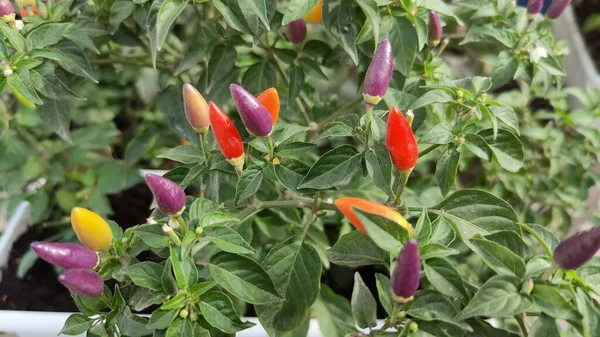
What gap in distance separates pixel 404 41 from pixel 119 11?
41cm

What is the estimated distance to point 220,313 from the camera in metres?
0.53

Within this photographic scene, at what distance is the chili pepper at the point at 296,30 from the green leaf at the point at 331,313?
44cm

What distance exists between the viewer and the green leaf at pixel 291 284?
636 millimetres

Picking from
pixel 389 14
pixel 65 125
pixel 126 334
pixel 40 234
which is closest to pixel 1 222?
pixel 40 234

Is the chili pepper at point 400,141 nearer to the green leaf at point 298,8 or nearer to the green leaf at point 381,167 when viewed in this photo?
the green leaf at point 381,167

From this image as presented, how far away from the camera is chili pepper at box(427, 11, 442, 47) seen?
2.45ft

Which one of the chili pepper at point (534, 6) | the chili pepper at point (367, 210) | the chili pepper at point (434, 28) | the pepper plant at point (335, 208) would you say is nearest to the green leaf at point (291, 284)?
the pepper plant at point (335, 208)

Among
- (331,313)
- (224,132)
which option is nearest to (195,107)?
(224,132)

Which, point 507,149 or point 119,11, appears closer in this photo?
point 507,149

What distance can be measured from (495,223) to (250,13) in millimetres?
384

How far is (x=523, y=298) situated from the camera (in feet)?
1.57

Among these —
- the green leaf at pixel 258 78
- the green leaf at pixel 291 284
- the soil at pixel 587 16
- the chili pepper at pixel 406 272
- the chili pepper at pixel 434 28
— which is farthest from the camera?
the soil at pixel 587 16

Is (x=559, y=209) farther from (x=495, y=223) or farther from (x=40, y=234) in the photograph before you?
(x=40, y=234)

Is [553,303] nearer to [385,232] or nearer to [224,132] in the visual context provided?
[385,232]
